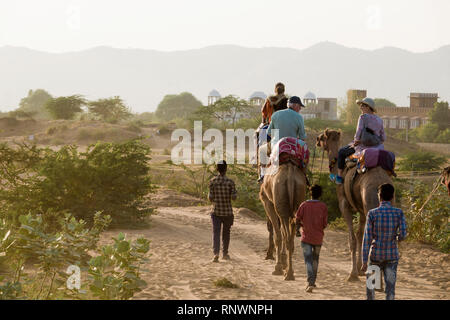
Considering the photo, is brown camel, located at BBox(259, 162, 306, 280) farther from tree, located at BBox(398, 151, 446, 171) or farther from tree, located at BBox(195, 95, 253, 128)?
tree, located at BBox(195, 95, 253, 128)

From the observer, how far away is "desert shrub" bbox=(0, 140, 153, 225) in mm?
14250

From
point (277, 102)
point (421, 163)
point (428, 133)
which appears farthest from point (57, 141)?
point (277, 102)

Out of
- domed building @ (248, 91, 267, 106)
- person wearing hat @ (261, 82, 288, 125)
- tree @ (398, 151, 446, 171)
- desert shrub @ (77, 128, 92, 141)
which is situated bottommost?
tree @ (398, 151, 446, 171)

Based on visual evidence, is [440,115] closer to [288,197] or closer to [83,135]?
[83,135]

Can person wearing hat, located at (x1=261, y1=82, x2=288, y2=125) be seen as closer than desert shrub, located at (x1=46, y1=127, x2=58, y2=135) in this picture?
Yes

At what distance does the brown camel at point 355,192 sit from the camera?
9.28 meters

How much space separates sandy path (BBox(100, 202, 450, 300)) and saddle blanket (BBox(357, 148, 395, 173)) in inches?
72.3

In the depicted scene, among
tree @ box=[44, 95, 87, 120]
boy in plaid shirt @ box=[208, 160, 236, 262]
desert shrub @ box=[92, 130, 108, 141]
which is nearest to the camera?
boy in plaid shirt @ box=[208, 160, 236, 262]

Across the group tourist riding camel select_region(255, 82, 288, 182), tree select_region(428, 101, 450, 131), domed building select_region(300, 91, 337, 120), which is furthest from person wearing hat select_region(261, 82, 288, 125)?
domed building select_region(300, 91, 337, 120)

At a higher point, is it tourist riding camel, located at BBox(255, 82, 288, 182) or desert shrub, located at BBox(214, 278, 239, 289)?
tourist riding camel, located at BBox(255, 82, 288, 182)

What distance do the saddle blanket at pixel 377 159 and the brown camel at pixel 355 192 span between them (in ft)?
0.25

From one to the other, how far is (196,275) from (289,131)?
9.23 ft

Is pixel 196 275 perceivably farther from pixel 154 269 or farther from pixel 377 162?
pixel 377 162
